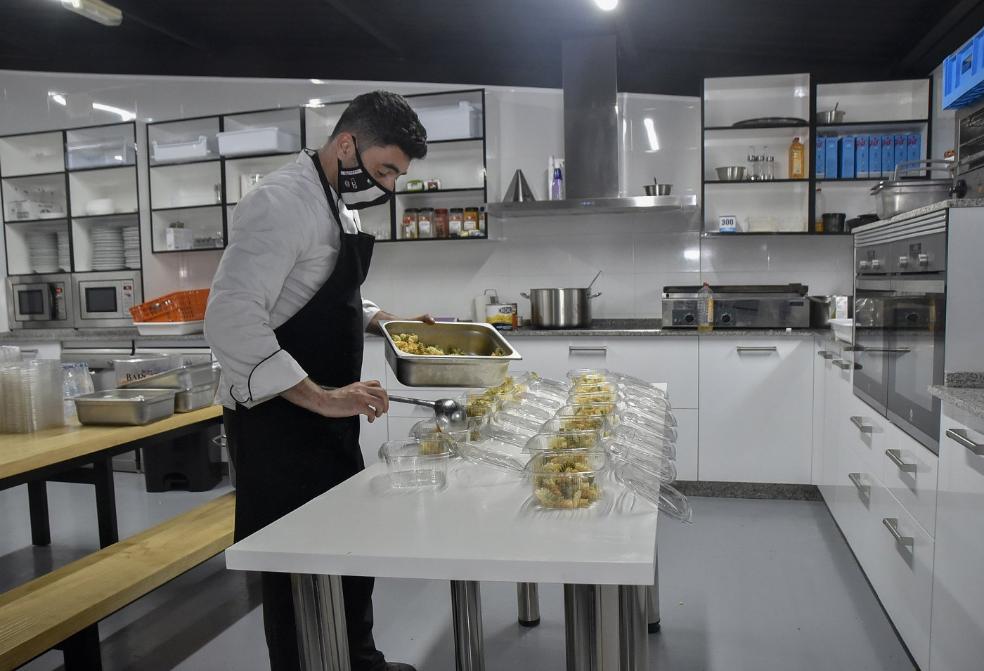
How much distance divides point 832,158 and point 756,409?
1.68m

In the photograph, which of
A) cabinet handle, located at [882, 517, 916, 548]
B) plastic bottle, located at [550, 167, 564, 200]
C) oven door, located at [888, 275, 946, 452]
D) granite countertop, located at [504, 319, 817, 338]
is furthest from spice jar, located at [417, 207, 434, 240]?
cabinet handle, located at [882, 517, 916, 548]

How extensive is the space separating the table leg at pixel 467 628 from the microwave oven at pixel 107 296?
4.52 metres

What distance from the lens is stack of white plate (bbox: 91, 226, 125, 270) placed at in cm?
566

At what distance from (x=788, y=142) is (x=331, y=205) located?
368 cm

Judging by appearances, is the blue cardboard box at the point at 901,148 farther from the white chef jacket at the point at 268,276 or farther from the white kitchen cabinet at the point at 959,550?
the white chef jacket at the point at 268,276

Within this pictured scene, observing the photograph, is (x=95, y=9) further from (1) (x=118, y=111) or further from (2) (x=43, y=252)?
(2) (x=43, y=252)

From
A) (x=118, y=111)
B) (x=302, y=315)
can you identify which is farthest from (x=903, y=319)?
(x=118, y=111)

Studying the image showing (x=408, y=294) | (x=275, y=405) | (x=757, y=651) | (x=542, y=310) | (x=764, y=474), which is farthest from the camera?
(x=408, y=294)

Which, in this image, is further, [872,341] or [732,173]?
[732,173]

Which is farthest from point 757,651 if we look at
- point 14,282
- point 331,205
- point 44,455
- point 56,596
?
point 14,282

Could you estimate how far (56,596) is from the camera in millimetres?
2125

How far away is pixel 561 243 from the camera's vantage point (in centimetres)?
500

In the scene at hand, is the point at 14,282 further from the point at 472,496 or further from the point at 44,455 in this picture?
the point at 472,496

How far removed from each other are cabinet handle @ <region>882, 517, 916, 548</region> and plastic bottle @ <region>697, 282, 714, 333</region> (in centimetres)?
186
